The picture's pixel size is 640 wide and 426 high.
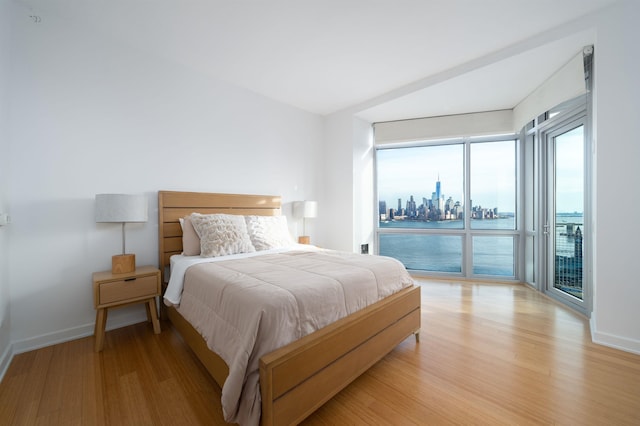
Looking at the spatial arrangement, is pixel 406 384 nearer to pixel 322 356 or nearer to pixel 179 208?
pixel 322 356

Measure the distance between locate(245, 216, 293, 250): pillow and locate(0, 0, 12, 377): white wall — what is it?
1.84m

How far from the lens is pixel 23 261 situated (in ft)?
6.91

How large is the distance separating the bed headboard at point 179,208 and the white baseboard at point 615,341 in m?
3.68

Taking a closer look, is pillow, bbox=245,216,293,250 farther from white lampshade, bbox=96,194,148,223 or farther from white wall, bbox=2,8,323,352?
white lampshade, bbox=96,194,148,223

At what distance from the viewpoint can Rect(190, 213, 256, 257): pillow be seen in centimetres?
249

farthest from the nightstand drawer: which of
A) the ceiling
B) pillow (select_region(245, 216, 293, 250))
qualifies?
the ceiling

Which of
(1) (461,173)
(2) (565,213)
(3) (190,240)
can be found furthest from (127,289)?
(2) (565,213)

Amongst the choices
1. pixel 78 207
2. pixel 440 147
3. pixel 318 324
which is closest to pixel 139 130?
pixel 78 207

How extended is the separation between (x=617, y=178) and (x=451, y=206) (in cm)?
227

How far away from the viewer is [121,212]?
7.31 feet

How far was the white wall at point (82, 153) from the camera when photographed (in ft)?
6.93

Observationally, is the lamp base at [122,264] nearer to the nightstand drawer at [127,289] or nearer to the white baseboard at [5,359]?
the nightstand drawer at [127,289]

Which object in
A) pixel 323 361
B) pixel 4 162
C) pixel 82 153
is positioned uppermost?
pixel 82 153

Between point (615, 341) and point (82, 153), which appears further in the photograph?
point (82, 153)
